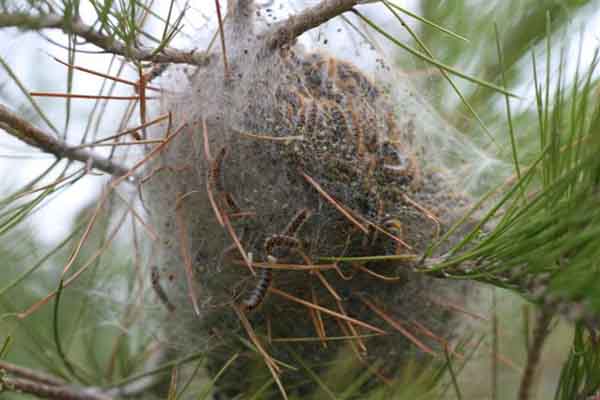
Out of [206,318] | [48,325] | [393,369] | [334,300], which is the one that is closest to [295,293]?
[334,300]

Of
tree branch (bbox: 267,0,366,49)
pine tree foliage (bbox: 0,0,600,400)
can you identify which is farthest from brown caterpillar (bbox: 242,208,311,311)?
tree branch (bbox: 267,0,366,49)

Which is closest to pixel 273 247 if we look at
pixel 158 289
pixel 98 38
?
pixel 158 289

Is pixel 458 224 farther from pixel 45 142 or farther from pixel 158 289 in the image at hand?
pixel 45 142

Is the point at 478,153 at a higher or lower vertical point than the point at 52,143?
higher

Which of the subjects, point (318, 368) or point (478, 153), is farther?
point (478, 153)

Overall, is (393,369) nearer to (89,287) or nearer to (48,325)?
(89,287)

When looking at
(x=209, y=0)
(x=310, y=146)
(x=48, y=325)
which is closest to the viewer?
(x=310, y=146)

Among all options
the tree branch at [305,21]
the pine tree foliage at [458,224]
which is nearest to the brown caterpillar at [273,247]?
the pine tree foliage at [458,224]

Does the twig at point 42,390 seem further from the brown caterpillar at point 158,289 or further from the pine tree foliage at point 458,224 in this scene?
the brown caterpillar at point 158,289
